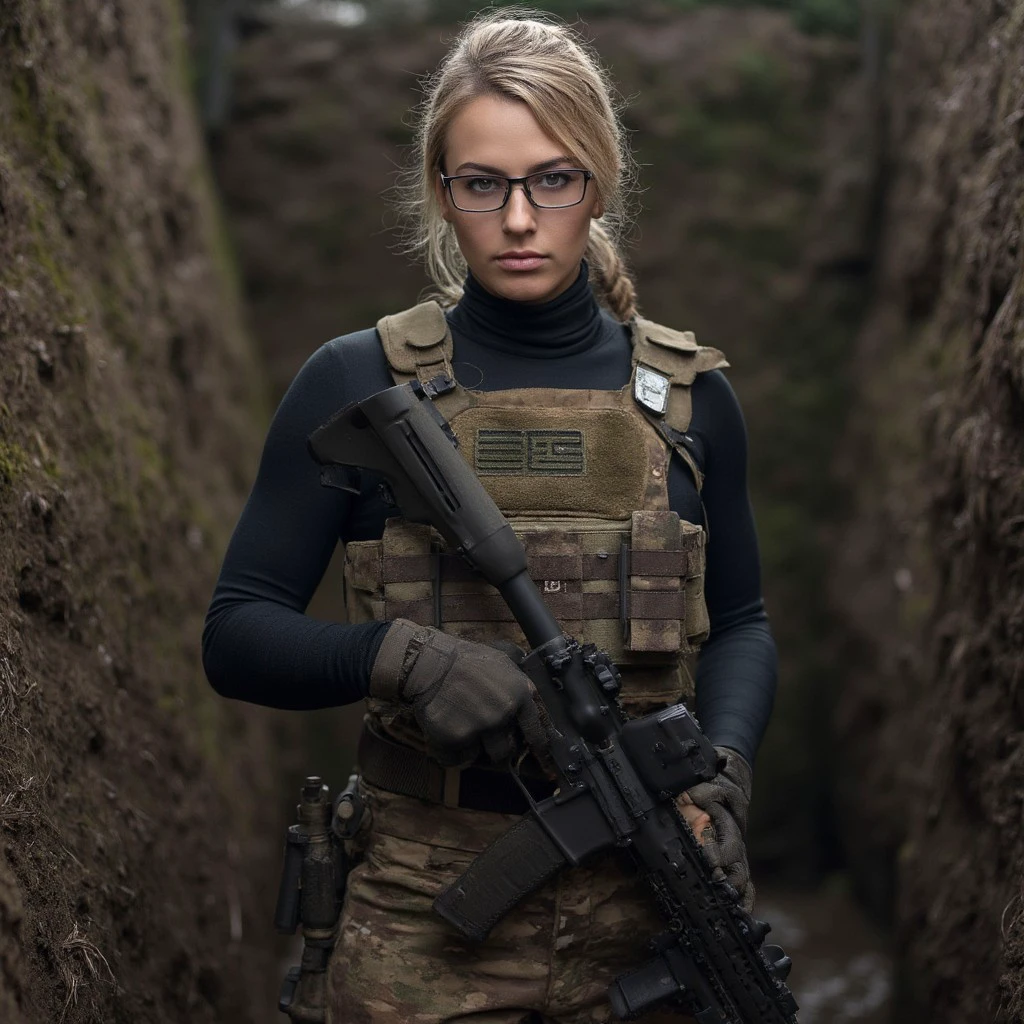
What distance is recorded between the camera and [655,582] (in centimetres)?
231

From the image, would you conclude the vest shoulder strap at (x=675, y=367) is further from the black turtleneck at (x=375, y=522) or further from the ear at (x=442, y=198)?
the ear at (x=442, y=198)

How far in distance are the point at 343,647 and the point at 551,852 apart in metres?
0.49

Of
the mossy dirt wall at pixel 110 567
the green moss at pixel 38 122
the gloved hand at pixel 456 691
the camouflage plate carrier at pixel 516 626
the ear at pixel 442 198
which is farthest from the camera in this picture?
the green moss at pixel 38 122

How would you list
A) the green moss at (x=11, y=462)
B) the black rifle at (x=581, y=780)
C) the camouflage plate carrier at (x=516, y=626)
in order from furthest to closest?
the green moss at (x=11, y=462) → the camouflage plate carrier at (x=516, y=626) → the black rifle at (x=581, y=780)

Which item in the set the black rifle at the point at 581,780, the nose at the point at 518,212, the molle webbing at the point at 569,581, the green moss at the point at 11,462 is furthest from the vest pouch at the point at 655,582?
the green moss at the point at 11,462

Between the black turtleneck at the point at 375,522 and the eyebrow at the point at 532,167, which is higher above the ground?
the eyebrow at the point at 532,167

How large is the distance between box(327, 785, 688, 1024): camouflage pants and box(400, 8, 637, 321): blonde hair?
1.08 m

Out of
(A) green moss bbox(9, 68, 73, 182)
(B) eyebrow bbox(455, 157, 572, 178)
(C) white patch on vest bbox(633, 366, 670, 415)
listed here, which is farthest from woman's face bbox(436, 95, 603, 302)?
(A) green moss bbox(9, 68, 73, 182)

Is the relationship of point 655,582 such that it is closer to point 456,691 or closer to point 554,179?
point 456,691

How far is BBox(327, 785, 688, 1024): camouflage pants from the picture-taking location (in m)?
2.30

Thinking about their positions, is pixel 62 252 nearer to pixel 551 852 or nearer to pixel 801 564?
pixel 551 852

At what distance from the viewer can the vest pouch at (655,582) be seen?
7.59 ft

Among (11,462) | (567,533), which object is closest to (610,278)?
(567,533)

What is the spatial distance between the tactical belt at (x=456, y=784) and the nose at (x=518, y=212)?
93 centimetres
